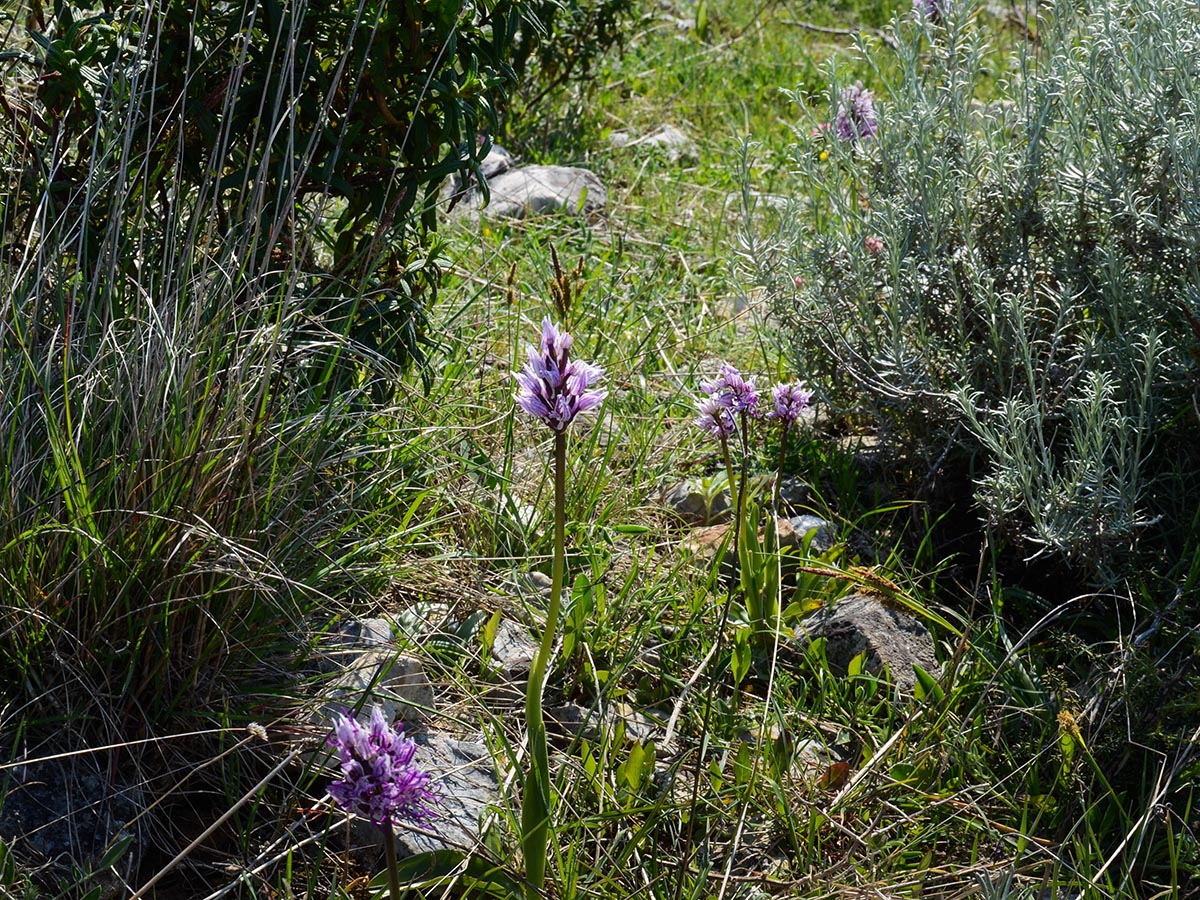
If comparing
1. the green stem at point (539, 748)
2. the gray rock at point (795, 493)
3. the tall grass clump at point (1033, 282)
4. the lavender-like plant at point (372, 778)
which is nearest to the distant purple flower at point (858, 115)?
the tall grass clump at point (1033, 282)

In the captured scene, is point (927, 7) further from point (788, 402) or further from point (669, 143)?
point (669, 143)

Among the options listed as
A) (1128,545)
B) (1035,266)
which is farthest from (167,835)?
(1035,266)

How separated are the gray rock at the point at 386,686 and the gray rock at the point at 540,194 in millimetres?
2500

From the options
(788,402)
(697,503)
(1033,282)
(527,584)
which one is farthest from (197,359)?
(1033,282)

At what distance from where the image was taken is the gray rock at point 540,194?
4.47m


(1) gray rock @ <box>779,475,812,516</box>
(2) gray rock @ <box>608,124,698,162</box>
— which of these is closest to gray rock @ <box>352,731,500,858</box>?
(1) gray rock @ <box>779,475,812,516</box>

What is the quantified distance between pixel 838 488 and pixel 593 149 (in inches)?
109

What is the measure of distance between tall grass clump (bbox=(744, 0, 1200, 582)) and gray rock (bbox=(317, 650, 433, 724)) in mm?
1273

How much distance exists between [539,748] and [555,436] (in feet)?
1.47

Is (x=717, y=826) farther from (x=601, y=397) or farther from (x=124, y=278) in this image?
(x=124, y=278)

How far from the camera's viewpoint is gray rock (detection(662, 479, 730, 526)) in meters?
2.98

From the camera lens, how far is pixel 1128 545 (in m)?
2.55

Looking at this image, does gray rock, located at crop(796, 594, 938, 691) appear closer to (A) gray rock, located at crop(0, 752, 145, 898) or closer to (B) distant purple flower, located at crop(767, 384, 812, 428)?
(B) distant purple flower, located at crop(767, 384, 812, 428)

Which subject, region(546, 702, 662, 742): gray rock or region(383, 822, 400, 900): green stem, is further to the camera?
region(546, 702, 662, 742): gray rock
